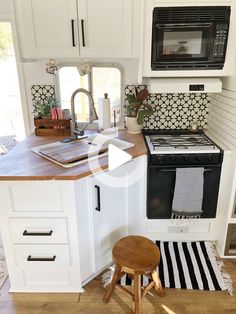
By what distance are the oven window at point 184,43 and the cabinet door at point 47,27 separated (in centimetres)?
68

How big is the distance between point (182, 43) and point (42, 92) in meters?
1.31

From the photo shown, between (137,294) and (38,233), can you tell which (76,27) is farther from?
(137,294)

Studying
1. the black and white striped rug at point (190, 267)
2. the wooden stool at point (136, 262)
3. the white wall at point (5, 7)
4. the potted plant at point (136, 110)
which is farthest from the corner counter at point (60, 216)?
the white wall at point (5, 7)

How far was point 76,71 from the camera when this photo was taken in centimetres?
234

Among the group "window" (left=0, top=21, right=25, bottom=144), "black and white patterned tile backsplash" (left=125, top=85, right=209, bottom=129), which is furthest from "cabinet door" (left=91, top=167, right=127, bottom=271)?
"window" (left=0, top=21, right=25, bottom=144)

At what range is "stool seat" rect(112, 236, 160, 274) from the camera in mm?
1476

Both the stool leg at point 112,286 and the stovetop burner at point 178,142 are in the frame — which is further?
the stovetop burner at point 178,142

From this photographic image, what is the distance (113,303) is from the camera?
5.63ft

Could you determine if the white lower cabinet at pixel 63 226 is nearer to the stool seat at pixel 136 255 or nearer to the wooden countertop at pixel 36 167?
the wooden countertop at pixel 36 167

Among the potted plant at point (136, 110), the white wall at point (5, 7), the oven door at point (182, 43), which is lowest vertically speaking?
the potted plant at point (136, 110)

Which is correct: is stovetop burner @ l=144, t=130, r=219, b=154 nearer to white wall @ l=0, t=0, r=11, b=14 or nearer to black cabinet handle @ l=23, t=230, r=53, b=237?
black cabinet handle @ l=23, t=230, r=53, b=237

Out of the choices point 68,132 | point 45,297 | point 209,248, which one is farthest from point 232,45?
point 45,297

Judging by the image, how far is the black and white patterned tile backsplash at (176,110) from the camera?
2359 millimetres

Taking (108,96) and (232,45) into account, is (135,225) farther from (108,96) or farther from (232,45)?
(232,45)
